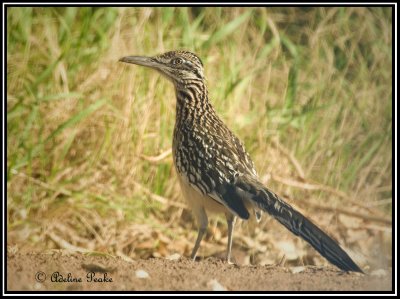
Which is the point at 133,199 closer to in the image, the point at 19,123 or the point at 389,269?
the point at 19,123

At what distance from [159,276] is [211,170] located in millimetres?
992

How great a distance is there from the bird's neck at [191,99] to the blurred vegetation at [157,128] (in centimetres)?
107

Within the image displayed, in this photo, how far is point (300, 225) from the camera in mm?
5090

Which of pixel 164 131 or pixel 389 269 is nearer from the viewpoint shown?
pixel 389 269

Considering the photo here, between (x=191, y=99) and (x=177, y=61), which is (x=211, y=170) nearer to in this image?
(x=191, y=99)

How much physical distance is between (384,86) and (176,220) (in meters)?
3.25

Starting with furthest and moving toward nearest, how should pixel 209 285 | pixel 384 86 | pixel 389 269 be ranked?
pixel 384 86
pixel 389 269
pixel 209 285

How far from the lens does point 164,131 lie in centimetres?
725

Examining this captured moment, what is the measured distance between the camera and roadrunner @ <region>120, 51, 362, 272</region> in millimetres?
5090

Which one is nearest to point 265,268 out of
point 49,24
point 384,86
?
point 49,24

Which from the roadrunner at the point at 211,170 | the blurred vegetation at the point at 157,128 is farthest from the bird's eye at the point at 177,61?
the blurred vegetation at the point at 157,128

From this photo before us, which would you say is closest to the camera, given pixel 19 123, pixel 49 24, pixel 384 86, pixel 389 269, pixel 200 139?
pixel 200 139

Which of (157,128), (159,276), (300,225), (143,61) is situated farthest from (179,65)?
(159,276)

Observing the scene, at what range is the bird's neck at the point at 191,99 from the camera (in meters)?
6.05
